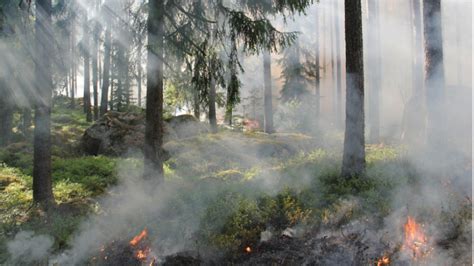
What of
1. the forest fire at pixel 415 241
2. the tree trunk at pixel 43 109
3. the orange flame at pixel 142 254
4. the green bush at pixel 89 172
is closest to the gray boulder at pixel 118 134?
the green bush at pixel 89 172

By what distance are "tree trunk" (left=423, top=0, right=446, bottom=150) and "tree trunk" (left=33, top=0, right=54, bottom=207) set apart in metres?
9.92

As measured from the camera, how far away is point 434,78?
32.2 feet

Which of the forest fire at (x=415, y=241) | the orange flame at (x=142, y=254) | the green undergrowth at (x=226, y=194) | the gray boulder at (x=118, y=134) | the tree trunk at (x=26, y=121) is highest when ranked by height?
the tree trunk at (x=26, y=121)

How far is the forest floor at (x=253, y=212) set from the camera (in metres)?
6.26

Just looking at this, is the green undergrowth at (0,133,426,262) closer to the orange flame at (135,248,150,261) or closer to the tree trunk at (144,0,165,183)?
the orange flame at (135,248,150,261)

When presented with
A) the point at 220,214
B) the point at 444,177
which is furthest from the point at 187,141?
the point at 444,177

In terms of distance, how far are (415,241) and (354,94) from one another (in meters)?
3.84

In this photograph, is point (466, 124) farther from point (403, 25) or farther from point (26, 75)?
point (403, 25)

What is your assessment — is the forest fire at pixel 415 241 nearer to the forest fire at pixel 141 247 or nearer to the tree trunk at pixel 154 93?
the forest fire at pixel 141 247

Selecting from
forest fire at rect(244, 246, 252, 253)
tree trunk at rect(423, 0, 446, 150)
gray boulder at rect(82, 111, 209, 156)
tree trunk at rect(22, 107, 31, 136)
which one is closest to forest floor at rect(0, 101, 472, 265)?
forest fire at rect(244, 246, 252, 253)

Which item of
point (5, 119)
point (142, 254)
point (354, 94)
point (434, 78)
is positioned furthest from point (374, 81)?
point (5, 119)

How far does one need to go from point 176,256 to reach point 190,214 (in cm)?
136

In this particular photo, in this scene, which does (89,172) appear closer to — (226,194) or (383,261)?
(226,194)

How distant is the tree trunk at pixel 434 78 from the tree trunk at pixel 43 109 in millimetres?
9923
